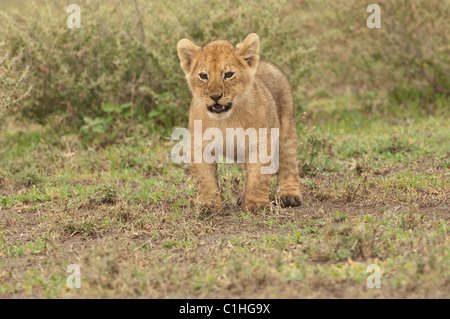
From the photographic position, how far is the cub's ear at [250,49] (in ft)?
18.9

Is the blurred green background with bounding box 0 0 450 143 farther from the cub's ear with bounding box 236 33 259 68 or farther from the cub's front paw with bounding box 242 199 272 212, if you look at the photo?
the cub's front paw with bounding box 242 199 272 212

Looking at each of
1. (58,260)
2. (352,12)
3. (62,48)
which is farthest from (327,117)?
(58,260)

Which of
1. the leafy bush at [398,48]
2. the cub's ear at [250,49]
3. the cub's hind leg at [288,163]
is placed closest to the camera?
the cub's ear at [250,49]

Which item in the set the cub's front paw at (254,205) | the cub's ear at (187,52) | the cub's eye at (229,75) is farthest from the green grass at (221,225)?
the cub's ear at (187,52)

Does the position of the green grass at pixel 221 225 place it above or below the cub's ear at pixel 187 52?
below

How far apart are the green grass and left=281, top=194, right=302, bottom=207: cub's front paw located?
0.60 ft

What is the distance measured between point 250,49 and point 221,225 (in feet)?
5.34

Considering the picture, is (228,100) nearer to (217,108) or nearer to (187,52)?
(217,108)

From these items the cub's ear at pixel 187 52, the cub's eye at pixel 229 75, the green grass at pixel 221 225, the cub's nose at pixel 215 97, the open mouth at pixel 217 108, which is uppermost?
the cub's ear at pixel 187 52

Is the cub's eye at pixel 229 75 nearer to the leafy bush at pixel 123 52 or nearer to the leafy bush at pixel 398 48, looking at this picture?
the leafy bush at pixel 123 52
